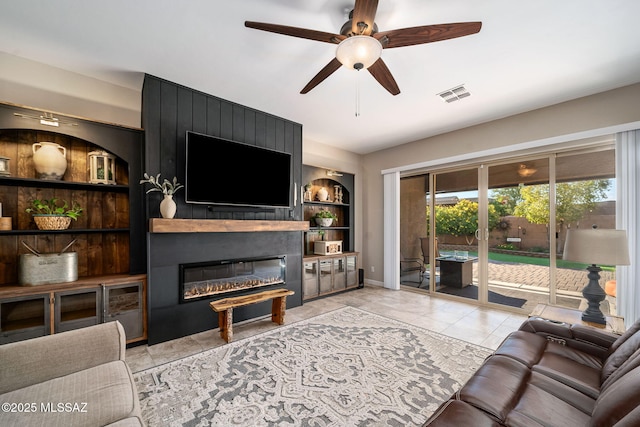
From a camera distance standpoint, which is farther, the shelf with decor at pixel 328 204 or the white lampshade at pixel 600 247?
the shelf with decor at pixel 328 204

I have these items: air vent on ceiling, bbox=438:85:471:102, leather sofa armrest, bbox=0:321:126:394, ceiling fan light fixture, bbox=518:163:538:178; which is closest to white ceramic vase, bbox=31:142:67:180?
leather sofa armrest, bbox=0:321:126:394

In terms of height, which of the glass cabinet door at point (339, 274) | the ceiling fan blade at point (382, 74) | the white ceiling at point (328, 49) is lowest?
the glass cabinet door at point (339, 274)

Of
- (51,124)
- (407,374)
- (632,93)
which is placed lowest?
(407,374)

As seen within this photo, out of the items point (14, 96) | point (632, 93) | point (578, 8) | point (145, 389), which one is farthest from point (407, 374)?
point (14, 96)

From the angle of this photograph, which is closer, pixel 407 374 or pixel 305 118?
pixel 407 374

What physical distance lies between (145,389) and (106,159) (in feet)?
7.50

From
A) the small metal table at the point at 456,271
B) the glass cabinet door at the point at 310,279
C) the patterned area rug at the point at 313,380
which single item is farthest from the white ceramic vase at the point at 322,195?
the patterned area rug at the point at 313,380

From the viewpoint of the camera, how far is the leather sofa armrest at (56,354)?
138cm

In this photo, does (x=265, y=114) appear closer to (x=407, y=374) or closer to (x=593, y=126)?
(x=407, y=374)

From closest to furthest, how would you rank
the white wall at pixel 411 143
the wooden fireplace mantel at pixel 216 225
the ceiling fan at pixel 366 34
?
the ceiling fan at pixel 366 34 → the white wall at pixel 411 143 → the wooden fireplace mantel at pixel 216 225

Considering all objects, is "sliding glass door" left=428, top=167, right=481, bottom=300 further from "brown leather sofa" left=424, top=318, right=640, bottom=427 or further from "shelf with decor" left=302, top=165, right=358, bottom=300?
"brown leather sofa" left=424, top=318, right=640, bottom=427

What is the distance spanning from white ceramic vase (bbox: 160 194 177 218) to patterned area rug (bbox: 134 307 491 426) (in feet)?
4.71

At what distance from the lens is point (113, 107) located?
303cm

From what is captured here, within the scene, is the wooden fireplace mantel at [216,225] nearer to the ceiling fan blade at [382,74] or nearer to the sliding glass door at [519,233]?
the ceiling fan blade at [382,74]
